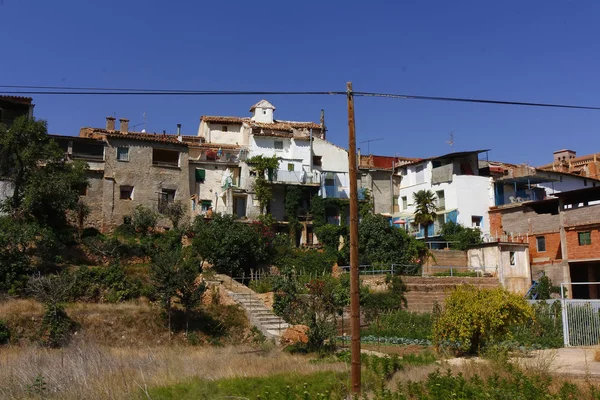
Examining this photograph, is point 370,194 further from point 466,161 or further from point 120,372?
point 120,372

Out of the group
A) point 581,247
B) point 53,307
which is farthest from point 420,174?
point 53,307

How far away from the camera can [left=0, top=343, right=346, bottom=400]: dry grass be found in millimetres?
13664

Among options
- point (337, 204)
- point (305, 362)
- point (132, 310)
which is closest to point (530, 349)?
point (305, 362)

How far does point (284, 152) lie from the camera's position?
51719 millimetres

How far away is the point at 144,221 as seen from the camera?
1612 inches

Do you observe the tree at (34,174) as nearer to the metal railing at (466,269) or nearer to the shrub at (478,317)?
the metal railing at (466,269)

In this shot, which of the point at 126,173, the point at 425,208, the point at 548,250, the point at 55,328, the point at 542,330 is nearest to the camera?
the point at 55,328

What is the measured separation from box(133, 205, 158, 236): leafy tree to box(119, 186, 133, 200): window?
2.45 meters

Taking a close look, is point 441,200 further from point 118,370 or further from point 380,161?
point 118,370

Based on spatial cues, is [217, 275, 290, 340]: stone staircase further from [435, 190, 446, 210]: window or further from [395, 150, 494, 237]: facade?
[435, 190, 446, 210]: window

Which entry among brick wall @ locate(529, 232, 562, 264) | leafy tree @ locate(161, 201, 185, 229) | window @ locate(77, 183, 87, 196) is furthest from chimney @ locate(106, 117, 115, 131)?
brick wall @ locate(529, 232, 562, 264)

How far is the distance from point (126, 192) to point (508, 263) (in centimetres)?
2659

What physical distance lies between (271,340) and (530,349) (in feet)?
33.4

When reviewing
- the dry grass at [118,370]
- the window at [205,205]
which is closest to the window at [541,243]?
the window at [205,205]
